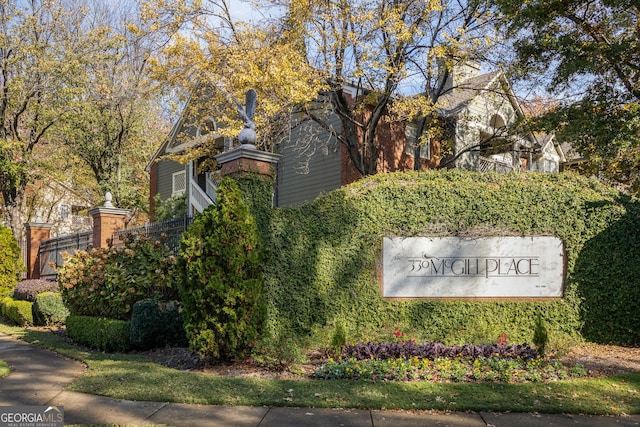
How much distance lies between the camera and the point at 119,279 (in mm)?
10234

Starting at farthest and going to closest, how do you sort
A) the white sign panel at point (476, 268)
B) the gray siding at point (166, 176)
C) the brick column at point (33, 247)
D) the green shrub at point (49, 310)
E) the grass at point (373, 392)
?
the gray siding at point (166, 176), the brick column at point (33, 247), the green shrub at point (49, 310), the white sign panel at point (476, 268), the grass at point (373, 392)

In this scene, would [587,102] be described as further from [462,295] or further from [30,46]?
[30,46]

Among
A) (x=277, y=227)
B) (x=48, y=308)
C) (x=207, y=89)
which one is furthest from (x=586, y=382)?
(x=207, y=89)

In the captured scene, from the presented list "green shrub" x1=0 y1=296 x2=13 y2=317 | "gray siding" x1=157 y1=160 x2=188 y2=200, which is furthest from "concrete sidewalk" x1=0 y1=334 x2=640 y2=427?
"gray siding" x1=157 y1=160 x2=188 y2=200

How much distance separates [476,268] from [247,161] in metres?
4.20

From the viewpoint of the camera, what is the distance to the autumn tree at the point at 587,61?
12625 millimetres

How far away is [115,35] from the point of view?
24375mm

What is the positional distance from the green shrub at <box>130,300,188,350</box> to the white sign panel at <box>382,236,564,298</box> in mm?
3579

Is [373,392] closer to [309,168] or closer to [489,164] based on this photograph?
[309,168]

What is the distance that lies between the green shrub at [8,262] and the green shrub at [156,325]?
1021cm

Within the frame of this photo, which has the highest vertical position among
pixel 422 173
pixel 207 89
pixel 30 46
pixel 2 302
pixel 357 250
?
pixel 30 46

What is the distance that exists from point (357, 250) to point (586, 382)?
157 inches

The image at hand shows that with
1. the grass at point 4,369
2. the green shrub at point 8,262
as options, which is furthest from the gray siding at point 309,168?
the grass at point 4,369

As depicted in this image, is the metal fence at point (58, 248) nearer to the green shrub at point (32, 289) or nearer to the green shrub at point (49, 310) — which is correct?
the green shrub at point (32, 289)
